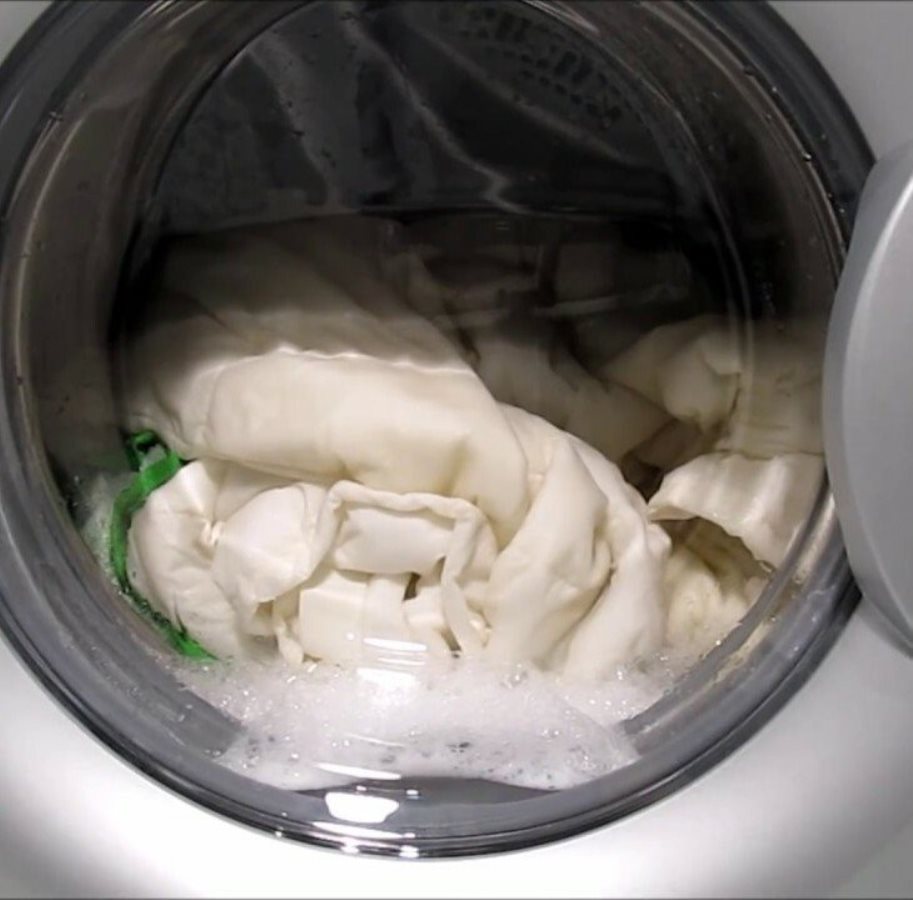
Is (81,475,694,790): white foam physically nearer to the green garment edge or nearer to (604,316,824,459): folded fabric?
the green garment edge

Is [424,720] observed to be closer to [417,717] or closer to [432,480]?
[417,717]

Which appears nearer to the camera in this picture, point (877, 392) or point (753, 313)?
point (877, 392)

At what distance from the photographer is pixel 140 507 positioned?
0.79m

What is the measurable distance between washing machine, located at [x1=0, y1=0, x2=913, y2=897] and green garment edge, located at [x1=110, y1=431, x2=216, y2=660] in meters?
0.04

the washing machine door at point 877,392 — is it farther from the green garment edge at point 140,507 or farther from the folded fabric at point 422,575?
the green garment edge at point 140,507

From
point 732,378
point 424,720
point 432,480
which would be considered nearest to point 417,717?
point 424,720

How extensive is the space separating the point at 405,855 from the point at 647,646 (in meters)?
0.18

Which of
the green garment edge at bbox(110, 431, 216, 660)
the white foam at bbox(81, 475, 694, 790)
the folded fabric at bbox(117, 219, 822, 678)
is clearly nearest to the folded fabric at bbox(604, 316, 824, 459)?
the folded fabric at bbox(117, 219, 822, 678)

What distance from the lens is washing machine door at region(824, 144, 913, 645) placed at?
1.84 feet

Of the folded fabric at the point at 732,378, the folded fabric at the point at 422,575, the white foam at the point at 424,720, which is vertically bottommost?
the white foam at the point at 424,720

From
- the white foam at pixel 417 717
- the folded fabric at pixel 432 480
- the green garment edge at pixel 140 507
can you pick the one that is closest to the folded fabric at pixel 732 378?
the folded fabric at pixel 432 480

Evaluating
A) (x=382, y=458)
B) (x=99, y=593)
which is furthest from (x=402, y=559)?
(x=99, y=593)

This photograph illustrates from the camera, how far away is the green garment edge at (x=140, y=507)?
751 mm

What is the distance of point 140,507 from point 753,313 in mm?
374
